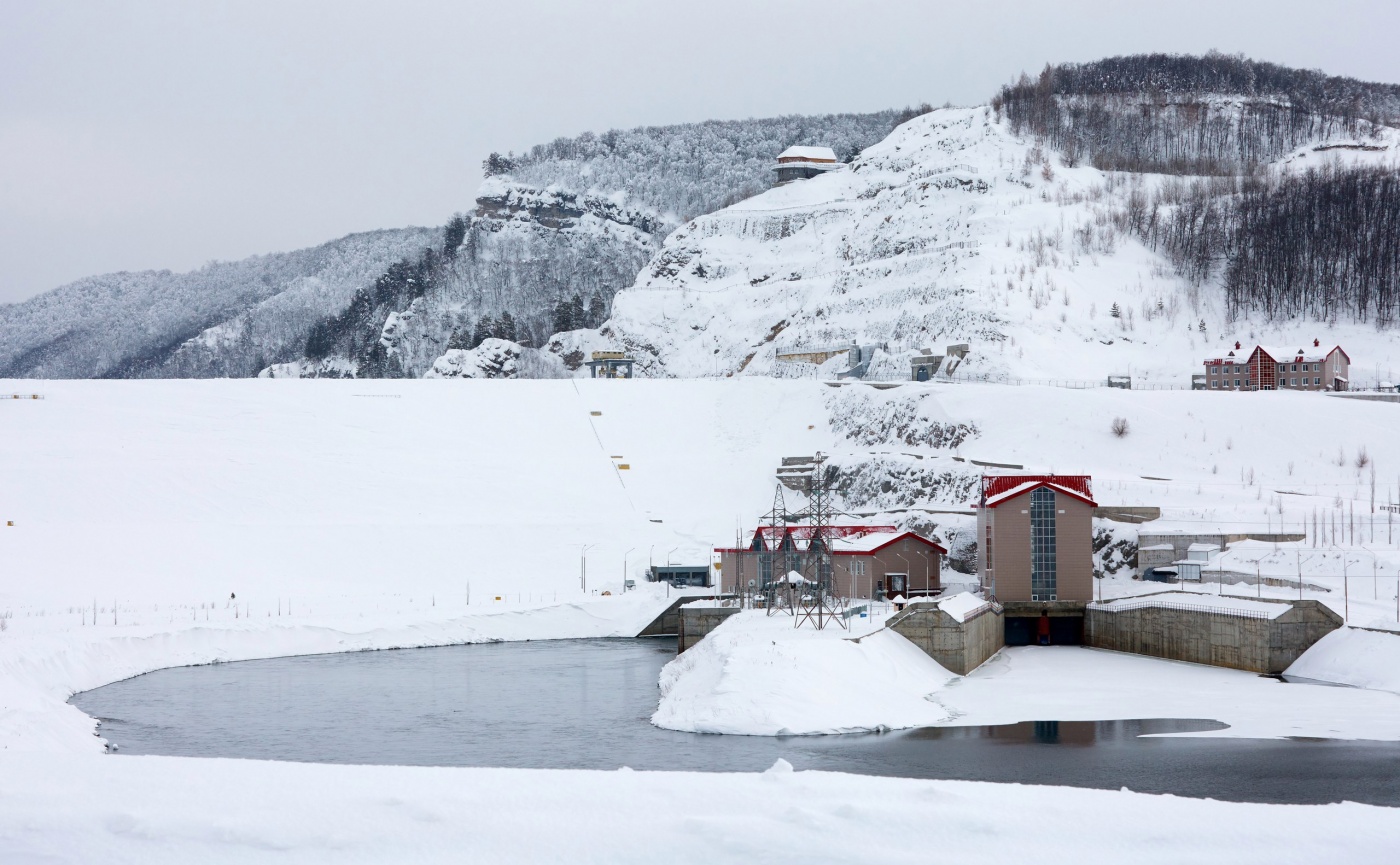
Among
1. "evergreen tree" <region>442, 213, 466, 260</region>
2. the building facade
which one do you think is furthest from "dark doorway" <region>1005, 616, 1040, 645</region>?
"evergreen tree" <region>442, 213, 466, 260</region>

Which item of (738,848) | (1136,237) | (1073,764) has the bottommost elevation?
(1073,764)

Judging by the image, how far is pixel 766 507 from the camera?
243 ft

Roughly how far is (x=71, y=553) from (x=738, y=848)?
46.9 metres

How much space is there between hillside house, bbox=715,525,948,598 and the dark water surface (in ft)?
39.7

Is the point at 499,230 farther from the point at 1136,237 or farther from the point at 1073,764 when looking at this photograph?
the point at 1073,764

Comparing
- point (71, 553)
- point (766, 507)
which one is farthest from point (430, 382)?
point (71, 553)

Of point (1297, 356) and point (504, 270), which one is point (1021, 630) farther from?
A: point (504, 270)

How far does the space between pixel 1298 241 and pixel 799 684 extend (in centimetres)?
8213

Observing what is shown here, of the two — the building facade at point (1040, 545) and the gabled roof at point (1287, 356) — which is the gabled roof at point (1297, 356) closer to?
Result: the gabled roof at point (1287, 356)

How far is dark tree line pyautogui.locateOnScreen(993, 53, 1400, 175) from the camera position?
12769 cm

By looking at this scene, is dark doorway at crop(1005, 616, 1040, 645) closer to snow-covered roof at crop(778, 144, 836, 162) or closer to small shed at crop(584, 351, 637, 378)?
small shed at crop(584, 351, 637, 378)

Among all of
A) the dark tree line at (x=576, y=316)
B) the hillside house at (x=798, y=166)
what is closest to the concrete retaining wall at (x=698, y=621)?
the dark tree line at (x=576, y=316)

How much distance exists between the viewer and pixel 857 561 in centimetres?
5388

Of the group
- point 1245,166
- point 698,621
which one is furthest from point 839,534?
point 1245,166
